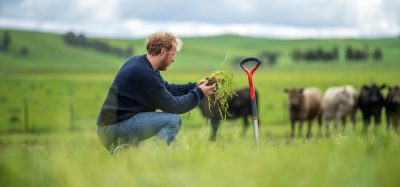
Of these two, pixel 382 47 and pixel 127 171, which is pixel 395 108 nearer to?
pixel 127 171

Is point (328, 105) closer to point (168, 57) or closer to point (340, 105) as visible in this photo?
point (340, 105)

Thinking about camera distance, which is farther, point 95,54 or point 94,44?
point 94,44

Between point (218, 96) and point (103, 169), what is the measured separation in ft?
11.2

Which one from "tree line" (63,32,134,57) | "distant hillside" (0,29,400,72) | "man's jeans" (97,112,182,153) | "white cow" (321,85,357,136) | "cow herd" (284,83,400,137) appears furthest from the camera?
"tree line" (63,32,134,57)

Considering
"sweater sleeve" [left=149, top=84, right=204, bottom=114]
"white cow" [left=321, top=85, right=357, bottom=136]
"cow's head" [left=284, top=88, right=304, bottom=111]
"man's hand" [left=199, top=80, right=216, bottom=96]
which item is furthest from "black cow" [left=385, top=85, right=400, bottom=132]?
"sweater sleeve" [left=149, top=84, right=204, bottom=114]

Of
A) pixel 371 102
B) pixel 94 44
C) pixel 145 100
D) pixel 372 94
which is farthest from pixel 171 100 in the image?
pixel 94 44

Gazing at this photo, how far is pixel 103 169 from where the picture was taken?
13.3ft

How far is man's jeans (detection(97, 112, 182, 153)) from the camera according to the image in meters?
6.96

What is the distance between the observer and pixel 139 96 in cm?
724

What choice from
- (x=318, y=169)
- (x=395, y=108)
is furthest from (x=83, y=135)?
(x=395, y=108)

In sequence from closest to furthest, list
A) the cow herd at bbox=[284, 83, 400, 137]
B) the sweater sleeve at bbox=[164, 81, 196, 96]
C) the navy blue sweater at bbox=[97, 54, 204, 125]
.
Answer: the navy blue sweater at bbox=[97, 54, 204, 125]
the sweater sleeve at bbox=[164, 81, 196, 96]
the cow herd at bbox=[284, 83, 400, 137]

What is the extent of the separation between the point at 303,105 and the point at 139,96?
17.7 m

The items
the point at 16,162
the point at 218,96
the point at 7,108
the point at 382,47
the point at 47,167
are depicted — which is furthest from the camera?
the point at 382,47

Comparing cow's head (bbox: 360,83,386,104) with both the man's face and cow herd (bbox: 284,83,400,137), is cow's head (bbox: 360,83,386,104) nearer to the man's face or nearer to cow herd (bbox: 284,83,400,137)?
cow herd (bbox: 284,83,400,137)
